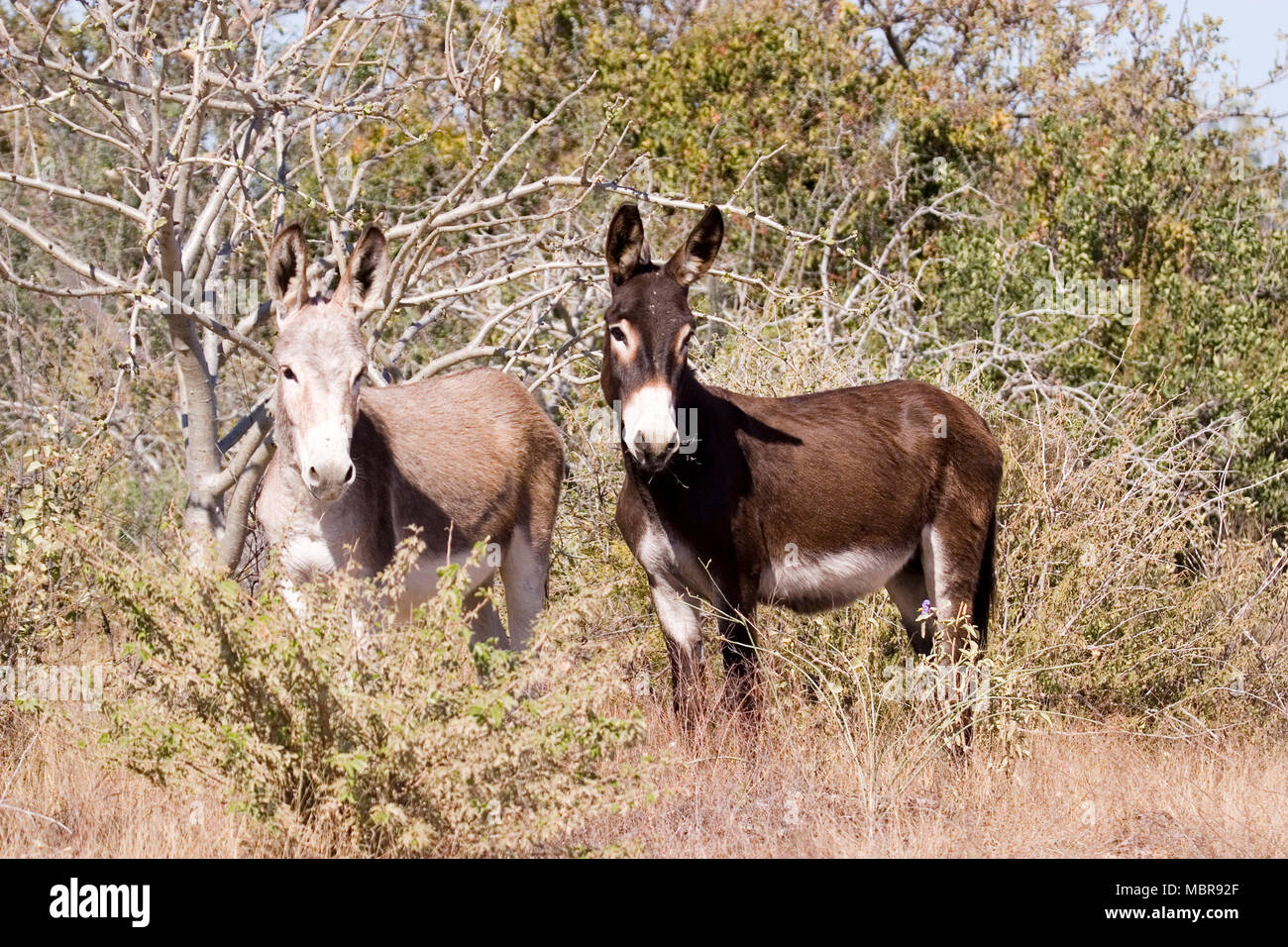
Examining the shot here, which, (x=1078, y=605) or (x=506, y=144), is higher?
(x=506, y=144)

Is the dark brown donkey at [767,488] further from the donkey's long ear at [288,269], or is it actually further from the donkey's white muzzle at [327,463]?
the donkey's long ear at [288,269]

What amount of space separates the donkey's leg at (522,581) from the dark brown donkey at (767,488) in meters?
→ 0.89

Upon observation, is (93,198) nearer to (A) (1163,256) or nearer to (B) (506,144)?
(B) (506,144)

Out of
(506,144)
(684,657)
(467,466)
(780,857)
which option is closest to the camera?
(780,857)

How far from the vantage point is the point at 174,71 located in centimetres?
1054

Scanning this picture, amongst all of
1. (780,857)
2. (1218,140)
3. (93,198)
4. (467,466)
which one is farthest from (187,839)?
(1218,140)

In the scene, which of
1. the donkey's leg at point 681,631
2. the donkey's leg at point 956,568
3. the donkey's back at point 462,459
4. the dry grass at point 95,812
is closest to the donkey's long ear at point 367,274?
the donkey's back at point 462,459

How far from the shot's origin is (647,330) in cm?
530

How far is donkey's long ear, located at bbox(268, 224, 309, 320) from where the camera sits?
5172mm

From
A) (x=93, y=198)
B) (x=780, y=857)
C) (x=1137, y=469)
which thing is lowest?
(x=780, y=857)

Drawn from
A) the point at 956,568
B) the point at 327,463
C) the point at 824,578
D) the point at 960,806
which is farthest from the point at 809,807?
the point at 327,463

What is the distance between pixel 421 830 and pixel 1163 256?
8076mm

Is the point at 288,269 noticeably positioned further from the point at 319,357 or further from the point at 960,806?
the point at 960,806

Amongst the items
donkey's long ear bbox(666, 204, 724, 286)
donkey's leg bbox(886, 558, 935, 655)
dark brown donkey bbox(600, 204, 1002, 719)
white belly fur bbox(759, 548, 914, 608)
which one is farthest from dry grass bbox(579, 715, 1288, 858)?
donkey's long ear bbox(666, 204, 724, 286)
